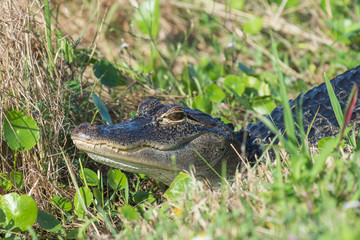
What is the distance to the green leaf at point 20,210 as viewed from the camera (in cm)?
218

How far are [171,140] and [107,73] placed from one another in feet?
3.40

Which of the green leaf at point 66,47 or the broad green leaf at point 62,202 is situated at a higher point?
the green leaf at point 66,47

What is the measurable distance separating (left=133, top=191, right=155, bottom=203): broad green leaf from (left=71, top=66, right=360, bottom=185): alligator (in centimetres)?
13

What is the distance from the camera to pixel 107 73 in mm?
3396

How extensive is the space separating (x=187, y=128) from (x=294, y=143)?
0.95 meters

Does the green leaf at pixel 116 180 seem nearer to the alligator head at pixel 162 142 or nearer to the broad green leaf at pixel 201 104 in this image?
the alligator head at pixel 162 142

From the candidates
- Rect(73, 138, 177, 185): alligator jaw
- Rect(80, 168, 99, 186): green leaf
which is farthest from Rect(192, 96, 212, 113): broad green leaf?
Rect(80, 168, 99, 186): green leaf

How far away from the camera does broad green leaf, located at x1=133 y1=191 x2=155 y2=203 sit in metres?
2.67

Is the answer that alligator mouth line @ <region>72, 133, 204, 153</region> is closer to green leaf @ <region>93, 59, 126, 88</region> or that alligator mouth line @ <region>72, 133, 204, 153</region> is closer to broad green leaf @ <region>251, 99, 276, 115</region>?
green leaf @ <region>93, 59, 126, 88</region>

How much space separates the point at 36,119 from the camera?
262 cm

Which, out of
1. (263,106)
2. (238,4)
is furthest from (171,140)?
(238,4)

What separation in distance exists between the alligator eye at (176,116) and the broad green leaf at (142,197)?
1.58 ft

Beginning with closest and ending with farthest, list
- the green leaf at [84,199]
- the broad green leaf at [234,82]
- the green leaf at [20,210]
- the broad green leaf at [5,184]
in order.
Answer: the green leaf at [20,210] → the green leaf at [84,199] → the broad green leaf at [5,184] → the broad green leaf at [234,82]

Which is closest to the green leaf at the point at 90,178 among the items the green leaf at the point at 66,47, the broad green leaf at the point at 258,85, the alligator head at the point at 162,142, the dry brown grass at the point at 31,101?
the dry brown grass at the point at 31,101
